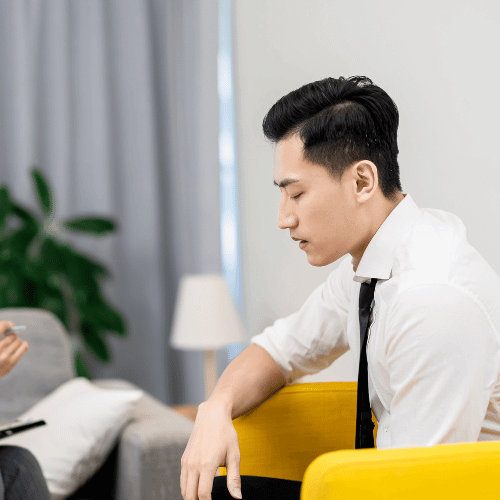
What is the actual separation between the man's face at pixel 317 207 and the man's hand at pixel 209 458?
1.08ft

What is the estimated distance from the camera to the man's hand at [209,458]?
2.85 feet

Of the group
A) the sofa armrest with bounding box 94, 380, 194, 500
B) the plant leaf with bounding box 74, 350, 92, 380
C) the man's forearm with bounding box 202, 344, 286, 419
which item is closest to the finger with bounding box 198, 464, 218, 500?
the man's forearm with bounding box 202, 344, 286, 419

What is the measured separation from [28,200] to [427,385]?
2.61m

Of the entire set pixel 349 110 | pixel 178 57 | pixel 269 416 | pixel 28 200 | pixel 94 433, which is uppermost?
pixel 178 57

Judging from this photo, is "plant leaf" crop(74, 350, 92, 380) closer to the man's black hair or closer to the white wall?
the white wall

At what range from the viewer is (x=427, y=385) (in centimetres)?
73

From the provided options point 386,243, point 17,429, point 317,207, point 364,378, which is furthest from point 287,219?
point 17,429

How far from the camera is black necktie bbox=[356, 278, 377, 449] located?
911 mm

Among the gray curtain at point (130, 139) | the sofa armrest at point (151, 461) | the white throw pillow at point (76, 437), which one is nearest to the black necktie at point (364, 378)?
the sofa armrest at point (151, 461)

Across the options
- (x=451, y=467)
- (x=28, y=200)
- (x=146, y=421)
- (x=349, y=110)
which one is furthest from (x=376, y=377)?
(x=28, y=200)

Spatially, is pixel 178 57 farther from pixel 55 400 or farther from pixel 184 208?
pixel 55 400

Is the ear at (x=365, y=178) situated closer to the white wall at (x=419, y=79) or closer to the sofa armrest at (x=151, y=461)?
the white wall at (x=419, y=79)

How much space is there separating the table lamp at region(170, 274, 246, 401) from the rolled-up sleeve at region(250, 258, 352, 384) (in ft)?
3.72

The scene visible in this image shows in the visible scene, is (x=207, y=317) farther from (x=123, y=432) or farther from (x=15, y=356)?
(x=15, y=356)
